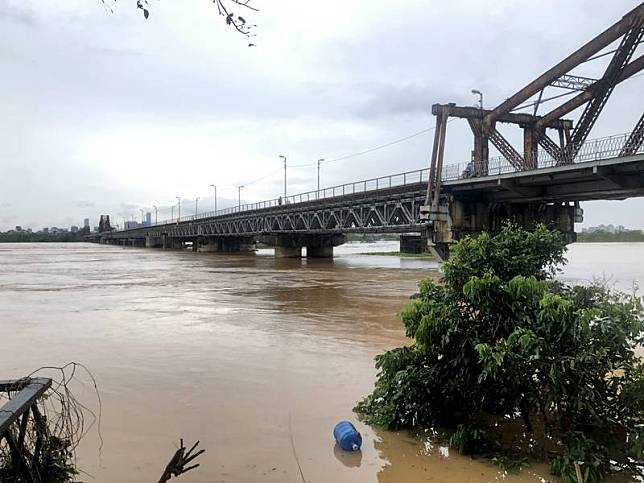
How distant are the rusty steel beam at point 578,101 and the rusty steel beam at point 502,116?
0.29 m

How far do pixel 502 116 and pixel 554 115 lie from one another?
3037mm

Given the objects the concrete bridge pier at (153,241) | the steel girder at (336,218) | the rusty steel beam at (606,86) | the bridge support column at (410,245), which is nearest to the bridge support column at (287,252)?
the steel girder at (336,218)

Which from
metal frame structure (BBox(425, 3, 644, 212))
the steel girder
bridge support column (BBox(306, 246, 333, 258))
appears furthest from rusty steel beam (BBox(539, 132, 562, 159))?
bridge support column (BBox(306, 246, 333, 258))

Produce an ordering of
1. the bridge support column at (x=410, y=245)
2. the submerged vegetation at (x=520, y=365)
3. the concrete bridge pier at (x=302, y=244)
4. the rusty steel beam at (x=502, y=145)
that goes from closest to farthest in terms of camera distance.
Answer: the submerged vegetation at (x=520, y=365) → the rusty steel beam at (x=502, y=145) → the concrete bridge pier at (x=302, y=244) → the bridge support column at (x=410, y=245)

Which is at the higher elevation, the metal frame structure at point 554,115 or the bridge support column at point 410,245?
the metal frame structure at point 554,115

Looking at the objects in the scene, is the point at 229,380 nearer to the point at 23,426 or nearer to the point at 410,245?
the point at 23,426

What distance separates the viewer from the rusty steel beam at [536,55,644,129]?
2367 cm

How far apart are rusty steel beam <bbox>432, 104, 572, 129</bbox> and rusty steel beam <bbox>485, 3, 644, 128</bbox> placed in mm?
569

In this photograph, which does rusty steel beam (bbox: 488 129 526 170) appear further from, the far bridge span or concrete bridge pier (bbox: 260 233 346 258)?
concrete bridge pier (bbox: 260 233 346 258)

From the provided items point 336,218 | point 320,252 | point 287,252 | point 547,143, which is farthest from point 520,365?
point 287,252

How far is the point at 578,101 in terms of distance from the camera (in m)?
28.0

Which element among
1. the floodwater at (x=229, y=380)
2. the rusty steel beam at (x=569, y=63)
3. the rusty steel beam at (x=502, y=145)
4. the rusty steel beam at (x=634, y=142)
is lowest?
the floodwater at (x=229, y=380)

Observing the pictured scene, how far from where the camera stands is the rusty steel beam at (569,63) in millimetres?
23141

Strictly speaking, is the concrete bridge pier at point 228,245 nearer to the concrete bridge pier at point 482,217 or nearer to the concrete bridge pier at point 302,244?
the concrete bridge pier at point 302,244
